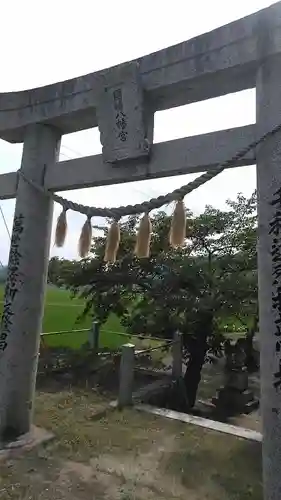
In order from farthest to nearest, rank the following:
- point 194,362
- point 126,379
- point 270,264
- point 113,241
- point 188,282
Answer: point 194,362 → point 188,282 → point 126,379 → point 113,241 → point 270,264

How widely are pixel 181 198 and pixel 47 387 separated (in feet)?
17.6

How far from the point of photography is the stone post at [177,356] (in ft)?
28.7

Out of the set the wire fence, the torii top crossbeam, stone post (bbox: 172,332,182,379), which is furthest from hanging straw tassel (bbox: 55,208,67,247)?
the wire fence

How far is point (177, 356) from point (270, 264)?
6.09m

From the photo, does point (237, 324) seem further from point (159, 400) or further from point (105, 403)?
point (105, 403)

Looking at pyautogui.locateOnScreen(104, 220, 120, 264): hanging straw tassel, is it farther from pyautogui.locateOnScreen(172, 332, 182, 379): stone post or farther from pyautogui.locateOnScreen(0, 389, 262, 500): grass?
pyautogui.locateOnScreen(172, 332, 182, 379): stone post

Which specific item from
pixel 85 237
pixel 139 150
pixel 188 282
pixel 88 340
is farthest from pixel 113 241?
pixel 88 340

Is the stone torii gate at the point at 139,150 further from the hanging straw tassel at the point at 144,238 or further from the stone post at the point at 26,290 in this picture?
the hanging straw tassel at the point at 144,238

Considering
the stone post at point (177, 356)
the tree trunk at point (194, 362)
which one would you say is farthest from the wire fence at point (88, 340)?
the tree trunk at point (194, 362)

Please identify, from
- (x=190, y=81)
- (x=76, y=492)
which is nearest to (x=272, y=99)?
(x=190, y=81)

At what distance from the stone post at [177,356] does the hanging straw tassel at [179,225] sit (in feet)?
18.5

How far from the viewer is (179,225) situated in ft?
12.4

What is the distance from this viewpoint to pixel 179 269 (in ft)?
27.6

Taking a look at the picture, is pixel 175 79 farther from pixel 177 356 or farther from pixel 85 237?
pixel 177 356
